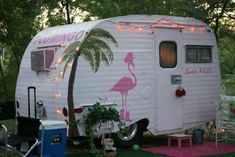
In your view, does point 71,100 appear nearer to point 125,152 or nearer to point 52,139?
point 125,152

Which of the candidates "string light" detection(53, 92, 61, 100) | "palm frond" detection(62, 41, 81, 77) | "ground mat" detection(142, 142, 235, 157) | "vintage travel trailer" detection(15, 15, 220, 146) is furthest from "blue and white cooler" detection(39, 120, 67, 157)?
"ground mat" detection(142, 142, 235, 157)

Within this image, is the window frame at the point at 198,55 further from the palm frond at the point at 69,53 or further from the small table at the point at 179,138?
the palm frond at the point at 69,53

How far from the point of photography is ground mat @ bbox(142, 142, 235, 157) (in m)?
9.37

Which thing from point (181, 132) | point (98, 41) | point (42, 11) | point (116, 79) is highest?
point (42, 11)

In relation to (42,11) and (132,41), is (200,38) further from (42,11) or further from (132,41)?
(42,11)

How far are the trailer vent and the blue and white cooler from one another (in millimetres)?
2562

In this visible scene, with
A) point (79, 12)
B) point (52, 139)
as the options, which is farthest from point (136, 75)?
point (79, 12)

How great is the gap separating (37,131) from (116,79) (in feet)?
7.64

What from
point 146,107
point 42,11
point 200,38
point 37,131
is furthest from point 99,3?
point 37,131

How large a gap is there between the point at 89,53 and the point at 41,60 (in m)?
1.30

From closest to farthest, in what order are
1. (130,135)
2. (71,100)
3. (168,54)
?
1. (71,100)
2. (130,135)
3. (168,54)

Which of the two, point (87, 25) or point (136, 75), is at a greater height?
point (87, 25)

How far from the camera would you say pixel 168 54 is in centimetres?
1038

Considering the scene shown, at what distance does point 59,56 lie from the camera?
370 inches
